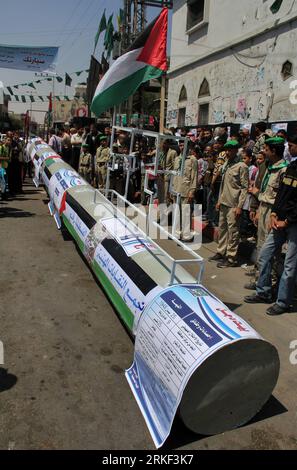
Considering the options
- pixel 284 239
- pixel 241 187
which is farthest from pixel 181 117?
pixel 284 239

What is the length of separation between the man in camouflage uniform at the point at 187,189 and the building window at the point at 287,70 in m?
3.52

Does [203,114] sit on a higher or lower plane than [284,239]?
higher

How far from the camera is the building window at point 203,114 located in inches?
541

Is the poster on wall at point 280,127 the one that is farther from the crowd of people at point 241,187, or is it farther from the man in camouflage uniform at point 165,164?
the man in camouflage uniform at point 165,164

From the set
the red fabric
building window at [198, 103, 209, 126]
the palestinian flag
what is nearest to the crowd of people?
the palestinian flag

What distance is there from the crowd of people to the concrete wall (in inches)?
53.0

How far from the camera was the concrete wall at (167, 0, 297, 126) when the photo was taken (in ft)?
31.1

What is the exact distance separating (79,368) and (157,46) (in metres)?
4.13

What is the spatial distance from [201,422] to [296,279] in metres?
2.63

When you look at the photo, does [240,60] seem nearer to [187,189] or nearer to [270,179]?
[187,189]

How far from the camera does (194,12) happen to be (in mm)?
14922

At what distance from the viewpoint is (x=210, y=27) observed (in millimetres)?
13086
